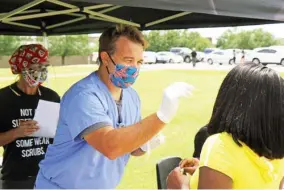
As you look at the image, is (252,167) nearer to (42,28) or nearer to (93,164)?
(93,164)

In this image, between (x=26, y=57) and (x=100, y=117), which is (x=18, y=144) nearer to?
(x=26, y=57)

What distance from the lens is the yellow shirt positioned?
119cm

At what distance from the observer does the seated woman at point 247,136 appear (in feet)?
3.93

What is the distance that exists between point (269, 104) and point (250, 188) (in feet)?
0.87

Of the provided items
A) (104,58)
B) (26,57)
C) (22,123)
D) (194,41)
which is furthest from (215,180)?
(194,41)

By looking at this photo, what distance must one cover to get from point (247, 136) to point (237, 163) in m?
0.09

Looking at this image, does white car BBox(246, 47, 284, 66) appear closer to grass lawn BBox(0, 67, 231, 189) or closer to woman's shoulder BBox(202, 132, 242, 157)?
grass lawn BBox(0, 67, 231, 189)

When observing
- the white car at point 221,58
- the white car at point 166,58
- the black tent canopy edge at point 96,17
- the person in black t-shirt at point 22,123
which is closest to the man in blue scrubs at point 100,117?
the person in black t-shirt at point 22,123

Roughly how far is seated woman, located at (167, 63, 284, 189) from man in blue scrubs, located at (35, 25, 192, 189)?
0.80 ft

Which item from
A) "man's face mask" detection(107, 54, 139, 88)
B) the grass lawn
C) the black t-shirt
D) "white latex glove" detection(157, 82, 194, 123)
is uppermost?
"man's face mask" detection(107, 54, 139, 88)

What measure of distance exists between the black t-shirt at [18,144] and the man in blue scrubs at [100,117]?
71 centimetres

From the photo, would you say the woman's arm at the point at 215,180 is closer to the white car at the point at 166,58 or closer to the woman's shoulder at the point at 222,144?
the woman's shoulder at the point at 222,144

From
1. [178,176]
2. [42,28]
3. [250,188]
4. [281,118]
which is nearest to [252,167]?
[250,188]

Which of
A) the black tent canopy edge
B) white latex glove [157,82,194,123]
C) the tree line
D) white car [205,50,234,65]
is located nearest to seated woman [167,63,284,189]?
white latex glove [157,82,194,123]
